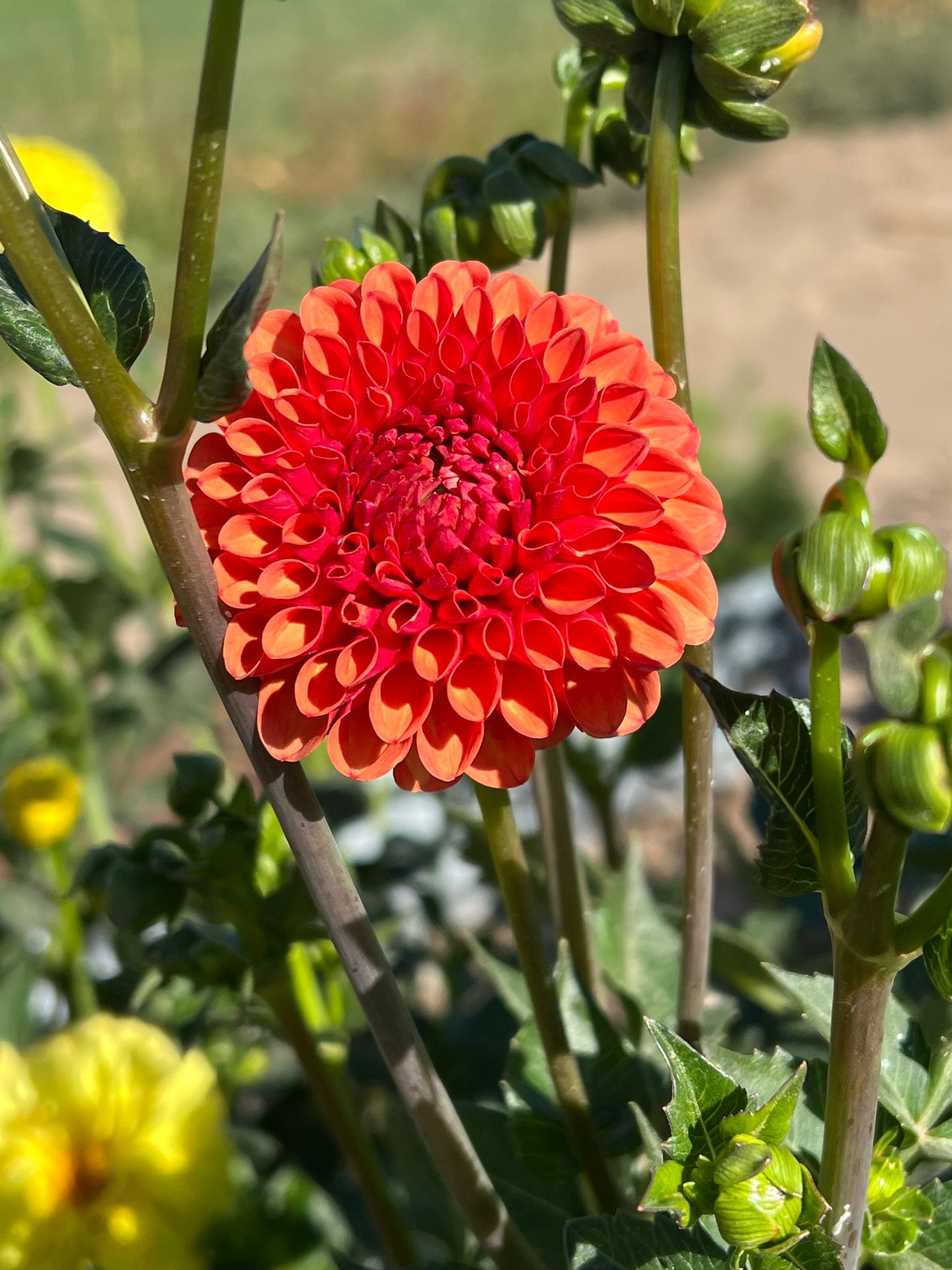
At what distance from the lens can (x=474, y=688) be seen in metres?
0.38

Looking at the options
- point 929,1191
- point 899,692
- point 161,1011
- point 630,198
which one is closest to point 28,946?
point 161,1011

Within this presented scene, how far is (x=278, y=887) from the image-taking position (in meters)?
0.57

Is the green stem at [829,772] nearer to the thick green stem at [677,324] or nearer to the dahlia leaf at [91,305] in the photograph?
the thick green stem at [677,324]

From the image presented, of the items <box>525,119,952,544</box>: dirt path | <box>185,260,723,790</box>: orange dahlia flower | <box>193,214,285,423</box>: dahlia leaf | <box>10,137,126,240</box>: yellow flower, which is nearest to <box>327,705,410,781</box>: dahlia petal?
<box>185,260,723,790</box>: orange dahlia flower

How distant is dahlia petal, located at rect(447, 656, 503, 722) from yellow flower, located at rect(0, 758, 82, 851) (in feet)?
1.52

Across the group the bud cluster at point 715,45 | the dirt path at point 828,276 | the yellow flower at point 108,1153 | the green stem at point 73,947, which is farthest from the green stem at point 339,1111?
the dirt path at point 828,276

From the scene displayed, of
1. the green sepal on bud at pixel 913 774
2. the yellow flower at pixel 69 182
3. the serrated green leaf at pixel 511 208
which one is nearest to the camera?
the green sepal on bud at pixel 913 774

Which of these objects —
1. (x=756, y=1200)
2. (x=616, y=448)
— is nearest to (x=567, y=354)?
(x=616, y=448)

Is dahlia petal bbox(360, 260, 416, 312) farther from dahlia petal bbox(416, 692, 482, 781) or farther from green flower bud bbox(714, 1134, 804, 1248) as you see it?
green flower bud bbox(714, 1134, 804, 1248)

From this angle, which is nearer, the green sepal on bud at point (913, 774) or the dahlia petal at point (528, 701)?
the green sepal on bud at point (913, 774)

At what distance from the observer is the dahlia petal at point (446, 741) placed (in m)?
0.37

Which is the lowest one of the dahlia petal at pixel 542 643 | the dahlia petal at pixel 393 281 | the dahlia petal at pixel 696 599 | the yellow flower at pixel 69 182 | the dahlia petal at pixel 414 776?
the dahlia petal at pixel 414 776

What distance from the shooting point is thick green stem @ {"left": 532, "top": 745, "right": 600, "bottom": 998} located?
58 cm

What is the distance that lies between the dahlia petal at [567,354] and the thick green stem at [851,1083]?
0.64ft
